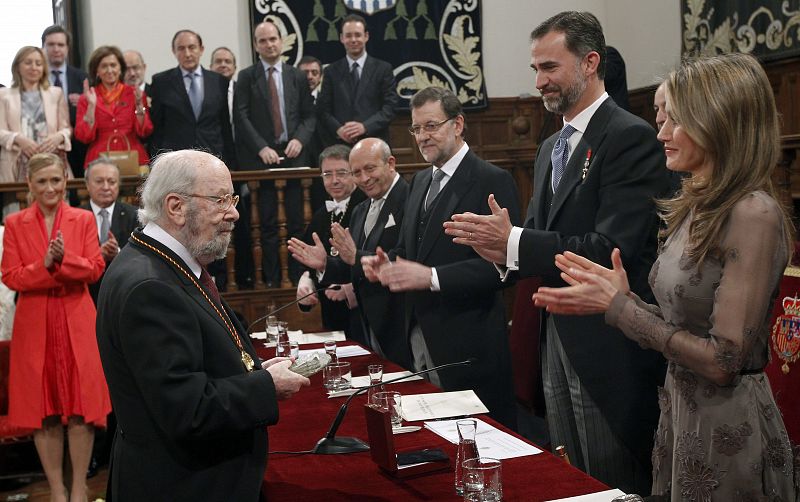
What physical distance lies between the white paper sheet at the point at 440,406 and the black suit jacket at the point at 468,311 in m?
0.62

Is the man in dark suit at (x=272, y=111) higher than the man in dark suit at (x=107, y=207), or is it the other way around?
Answer: the man in dark suit at (x=272, y=111)

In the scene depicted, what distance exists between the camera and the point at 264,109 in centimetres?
677

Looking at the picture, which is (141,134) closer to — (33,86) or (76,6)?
(33,86)

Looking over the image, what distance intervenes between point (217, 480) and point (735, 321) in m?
1.20

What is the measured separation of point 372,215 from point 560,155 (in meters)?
1.74

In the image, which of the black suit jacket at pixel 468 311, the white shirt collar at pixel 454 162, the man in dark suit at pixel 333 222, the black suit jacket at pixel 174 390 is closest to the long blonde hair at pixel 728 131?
the black suit jacket at pixel 174 390

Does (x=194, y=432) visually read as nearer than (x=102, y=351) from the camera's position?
Yes

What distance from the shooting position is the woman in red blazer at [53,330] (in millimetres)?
4645

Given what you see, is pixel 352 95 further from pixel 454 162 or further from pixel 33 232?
pixel 454 162

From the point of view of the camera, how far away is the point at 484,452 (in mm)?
2350

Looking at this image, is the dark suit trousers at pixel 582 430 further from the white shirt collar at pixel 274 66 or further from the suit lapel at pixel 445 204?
the white shirt collar at pixel 274 66

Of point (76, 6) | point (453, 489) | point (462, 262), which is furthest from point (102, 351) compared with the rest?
point (76, 6)

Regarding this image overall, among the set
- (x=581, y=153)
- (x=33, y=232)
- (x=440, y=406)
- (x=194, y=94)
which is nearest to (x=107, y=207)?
(x=33, y=232)

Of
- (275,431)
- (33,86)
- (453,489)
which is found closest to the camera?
(453,489)
